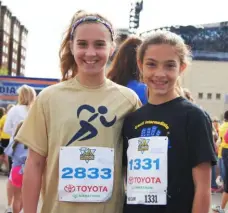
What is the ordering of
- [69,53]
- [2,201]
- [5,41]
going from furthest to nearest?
[5,41] < [2,201] < [69,53]

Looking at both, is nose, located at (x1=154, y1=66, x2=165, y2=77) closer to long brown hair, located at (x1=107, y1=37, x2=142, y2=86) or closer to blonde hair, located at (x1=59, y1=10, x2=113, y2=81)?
blonde hair, located at (x1=59, y1=10, x2=113, y2=81)

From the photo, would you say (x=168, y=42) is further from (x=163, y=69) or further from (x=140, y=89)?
(x=140, y=89)

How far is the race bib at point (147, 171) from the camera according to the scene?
8.03 ft

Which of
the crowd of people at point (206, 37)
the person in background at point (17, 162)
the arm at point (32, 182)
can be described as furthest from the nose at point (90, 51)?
the crowd of people at point (206, 37)

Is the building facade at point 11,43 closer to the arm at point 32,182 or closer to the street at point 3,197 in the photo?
the street at point 3,197

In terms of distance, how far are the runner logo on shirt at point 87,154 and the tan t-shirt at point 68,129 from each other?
0.03 m

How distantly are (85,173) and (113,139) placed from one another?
0.22 m

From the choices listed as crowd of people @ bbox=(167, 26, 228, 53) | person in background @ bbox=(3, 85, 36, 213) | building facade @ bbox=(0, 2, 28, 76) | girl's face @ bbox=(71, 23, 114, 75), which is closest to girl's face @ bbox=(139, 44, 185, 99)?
girl's face @ bbox=(71, 23, 114, 75)

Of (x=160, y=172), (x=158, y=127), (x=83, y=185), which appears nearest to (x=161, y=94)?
(x=158, y=127)

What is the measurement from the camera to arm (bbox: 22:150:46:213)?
259 cm

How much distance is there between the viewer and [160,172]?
8.04ft

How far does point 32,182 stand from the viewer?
8.54ft

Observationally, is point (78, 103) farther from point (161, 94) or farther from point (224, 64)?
point (224, 64)

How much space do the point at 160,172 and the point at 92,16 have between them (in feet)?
2.83
